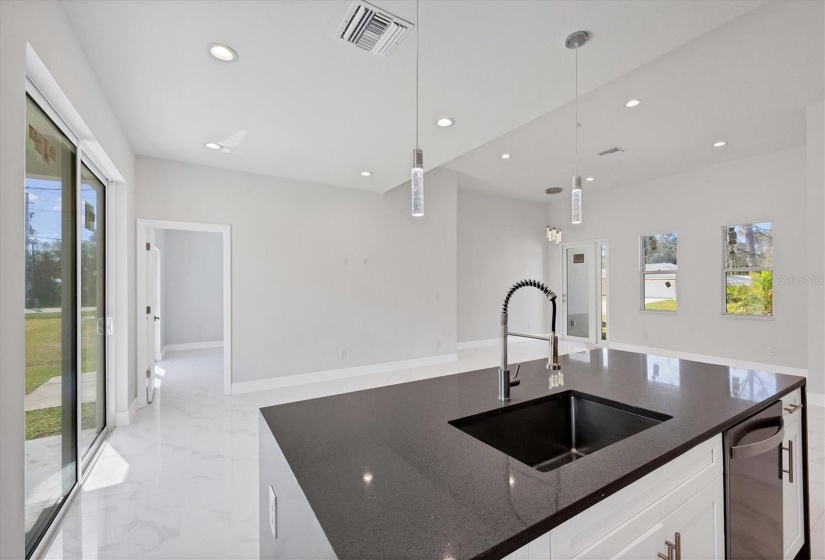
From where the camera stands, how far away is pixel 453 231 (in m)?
6.38

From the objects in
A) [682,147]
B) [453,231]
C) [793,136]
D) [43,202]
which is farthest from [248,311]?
[793,136]

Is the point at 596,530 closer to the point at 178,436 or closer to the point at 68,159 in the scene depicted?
the point at 68,159

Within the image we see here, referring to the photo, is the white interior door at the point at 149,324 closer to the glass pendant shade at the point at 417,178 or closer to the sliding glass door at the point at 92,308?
the sliding glass door at the point at 92,308

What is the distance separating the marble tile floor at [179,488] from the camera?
1.95 metres

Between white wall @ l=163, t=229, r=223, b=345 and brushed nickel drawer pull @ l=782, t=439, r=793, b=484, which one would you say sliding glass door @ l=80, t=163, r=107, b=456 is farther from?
white wall @ l=163, t=229, r=223, b=345

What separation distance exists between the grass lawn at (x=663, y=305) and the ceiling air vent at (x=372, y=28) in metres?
6.33

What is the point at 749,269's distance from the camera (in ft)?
17.8

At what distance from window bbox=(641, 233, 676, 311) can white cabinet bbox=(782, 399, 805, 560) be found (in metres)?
5.24

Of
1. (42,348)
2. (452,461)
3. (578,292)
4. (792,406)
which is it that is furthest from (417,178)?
(578,292)

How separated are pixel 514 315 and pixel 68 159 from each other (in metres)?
7.24

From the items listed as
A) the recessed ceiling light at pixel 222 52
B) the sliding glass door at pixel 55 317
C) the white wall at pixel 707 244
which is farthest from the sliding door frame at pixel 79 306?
the white wall at pixel 707 244

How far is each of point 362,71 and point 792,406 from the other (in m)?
2.91

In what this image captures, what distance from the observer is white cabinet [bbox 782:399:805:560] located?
1.61m

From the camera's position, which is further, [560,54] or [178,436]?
[178,436]
